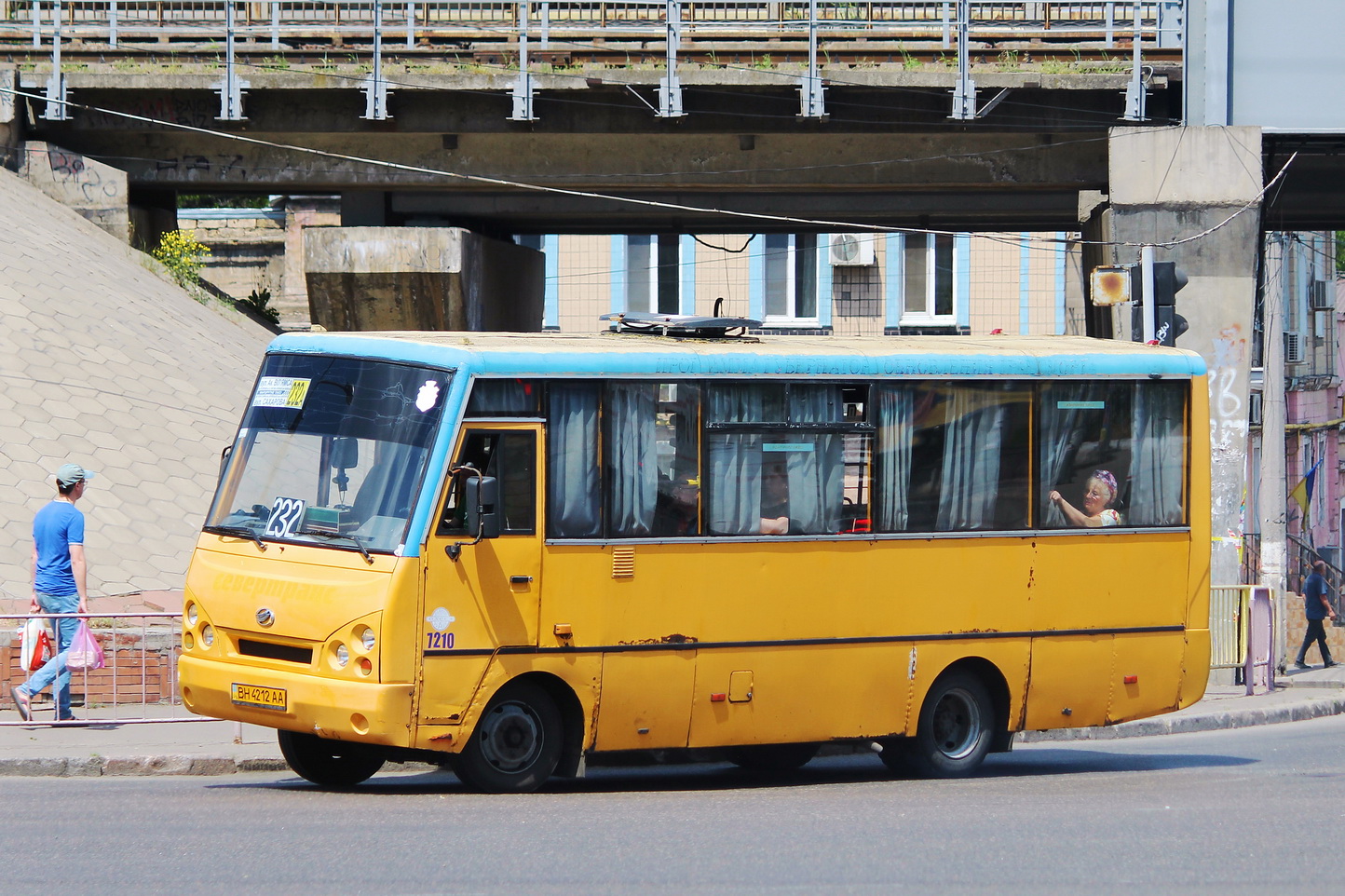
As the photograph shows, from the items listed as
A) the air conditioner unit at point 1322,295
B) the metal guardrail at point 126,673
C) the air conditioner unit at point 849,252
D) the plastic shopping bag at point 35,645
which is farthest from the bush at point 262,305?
the air conditioner unit at point 1322,295

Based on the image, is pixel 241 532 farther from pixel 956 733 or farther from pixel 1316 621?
pixel 1316 621

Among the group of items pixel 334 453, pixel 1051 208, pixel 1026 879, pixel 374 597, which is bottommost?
pixel 1026 879

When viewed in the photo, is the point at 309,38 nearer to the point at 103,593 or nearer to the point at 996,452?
the point at 103,593

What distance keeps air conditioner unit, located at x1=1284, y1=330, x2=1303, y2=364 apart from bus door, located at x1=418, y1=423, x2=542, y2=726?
131 ft

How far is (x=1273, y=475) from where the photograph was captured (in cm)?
2497

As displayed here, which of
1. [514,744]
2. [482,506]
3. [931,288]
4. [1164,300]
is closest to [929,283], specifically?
[931,288]

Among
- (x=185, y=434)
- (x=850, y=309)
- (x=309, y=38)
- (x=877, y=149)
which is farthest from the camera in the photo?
(x=850, y=309)

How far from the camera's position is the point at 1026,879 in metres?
7.66

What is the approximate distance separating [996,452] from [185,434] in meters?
10.5

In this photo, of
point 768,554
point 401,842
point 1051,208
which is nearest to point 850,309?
point 1051,208

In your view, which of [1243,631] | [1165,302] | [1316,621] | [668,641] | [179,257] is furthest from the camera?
[1316,621]

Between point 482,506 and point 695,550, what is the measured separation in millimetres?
1437

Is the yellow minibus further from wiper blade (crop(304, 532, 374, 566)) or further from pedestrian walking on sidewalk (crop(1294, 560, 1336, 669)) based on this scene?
pedestrian walking on sidewalk (crop(1294, 560, 1336, 669))

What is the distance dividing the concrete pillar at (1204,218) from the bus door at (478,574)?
1319 centimetres
